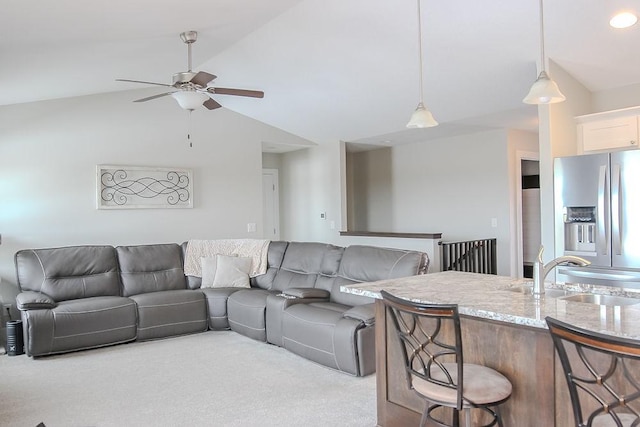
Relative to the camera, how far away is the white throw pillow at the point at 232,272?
18.0ft

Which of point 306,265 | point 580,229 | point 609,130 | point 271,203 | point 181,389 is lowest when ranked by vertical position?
point 181,389

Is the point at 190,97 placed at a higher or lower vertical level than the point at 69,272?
higher

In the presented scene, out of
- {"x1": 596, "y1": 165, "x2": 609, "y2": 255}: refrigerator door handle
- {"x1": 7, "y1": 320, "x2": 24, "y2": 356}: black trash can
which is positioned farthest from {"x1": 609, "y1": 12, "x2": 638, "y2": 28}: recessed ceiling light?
{"x1": 7, "y1": 320, "x2": 24, "y2": 356}: black trash can

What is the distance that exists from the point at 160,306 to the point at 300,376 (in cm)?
186

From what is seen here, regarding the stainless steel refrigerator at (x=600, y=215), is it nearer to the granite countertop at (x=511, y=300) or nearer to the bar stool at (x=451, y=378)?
the granite countertop at (x=511, y=300)

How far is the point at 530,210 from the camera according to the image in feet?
22.9

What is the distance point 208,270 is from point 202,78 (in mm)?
2493

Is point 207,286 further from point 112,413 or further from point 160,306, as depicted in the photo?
point 112,413

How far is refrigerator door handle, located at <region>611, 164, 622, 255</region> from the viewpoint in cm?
351

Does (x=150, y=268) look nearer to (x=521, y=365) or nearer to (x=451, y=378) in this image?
(x=451, y=378)

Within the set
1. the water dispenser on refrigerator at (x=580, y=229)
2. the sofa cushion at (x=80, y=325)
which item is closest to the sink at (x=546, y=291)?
the water dispenser on refrigerator at (x=580, y=229)

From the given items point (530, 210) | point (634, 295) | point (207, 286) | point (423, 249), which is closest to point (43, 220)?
point (207, 286)

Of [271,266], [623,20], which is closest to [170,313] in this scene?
[271,266]

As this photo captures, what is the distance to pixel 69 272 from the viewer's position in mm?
4918
